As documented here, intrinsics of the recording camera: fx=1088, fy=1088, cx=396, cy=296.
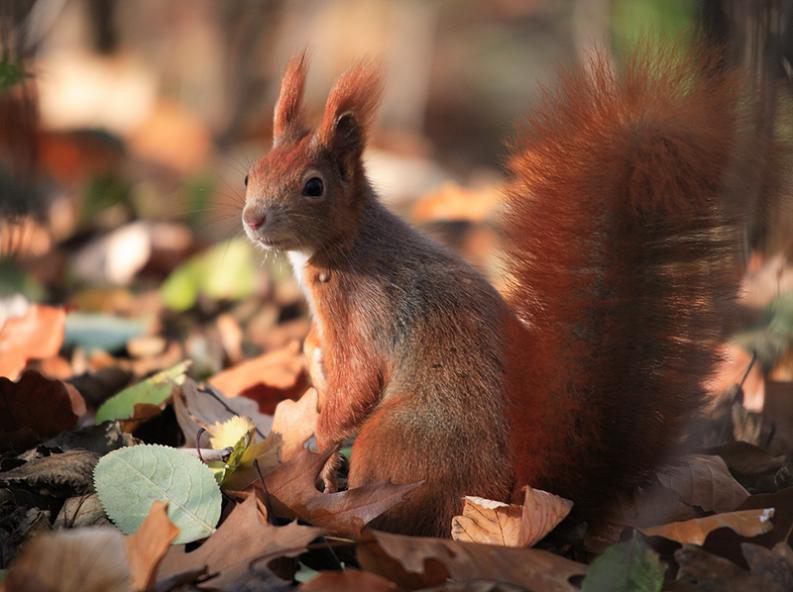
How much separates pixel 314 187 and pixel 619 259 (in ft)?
2.43

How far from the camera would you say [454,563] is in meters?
1.59

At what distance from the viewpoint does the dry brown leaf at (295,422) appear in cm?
212

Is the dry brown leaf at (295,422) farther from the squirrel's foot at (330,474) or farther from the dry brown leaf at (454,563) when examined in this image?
the dry brown leaf at (454,563)

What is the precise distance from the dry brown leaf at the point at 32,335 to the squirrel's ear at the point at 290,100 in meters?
0.86

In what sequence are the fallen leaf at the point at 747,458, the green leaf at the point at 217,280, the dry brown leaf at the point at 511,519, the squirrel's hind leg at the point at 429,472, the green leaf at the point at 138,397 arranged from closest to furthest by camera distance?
the dry brown leaf at the point at 511,519 < the squirrel's hind leg at the point at 429,472 < the fallen leaf at the point at 747,458 < the green leaf at the point at 138,397 < the green leaf at the point at 217,280

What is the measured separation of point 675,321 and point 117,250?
119 inches

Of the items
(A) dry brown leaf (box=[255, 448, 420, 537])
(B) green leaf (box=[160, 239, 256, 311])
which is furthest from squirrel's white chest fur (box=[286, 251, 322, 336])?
(B) green leaf (box=[160, 239, 256, 311])

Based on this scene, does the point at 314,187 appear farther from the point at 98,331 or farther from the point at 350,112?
the point at 98,331

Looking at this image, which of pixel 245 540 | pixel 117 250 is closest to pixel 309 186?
pixel 245 540

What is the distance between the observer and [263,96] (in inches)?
305

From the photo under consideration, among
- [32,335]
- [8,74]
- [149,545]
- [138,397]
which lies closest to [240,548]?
[149,545]

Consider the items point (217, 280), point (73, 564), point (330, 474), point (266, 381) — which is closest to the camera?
point (73, 564)

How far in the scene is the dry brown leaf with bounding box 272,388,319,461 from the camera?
2.12 metres

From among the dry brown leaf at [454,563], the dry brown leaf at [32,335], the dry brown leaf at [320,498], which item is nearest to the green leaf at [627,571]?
the dry brown leaf at [454,563]
